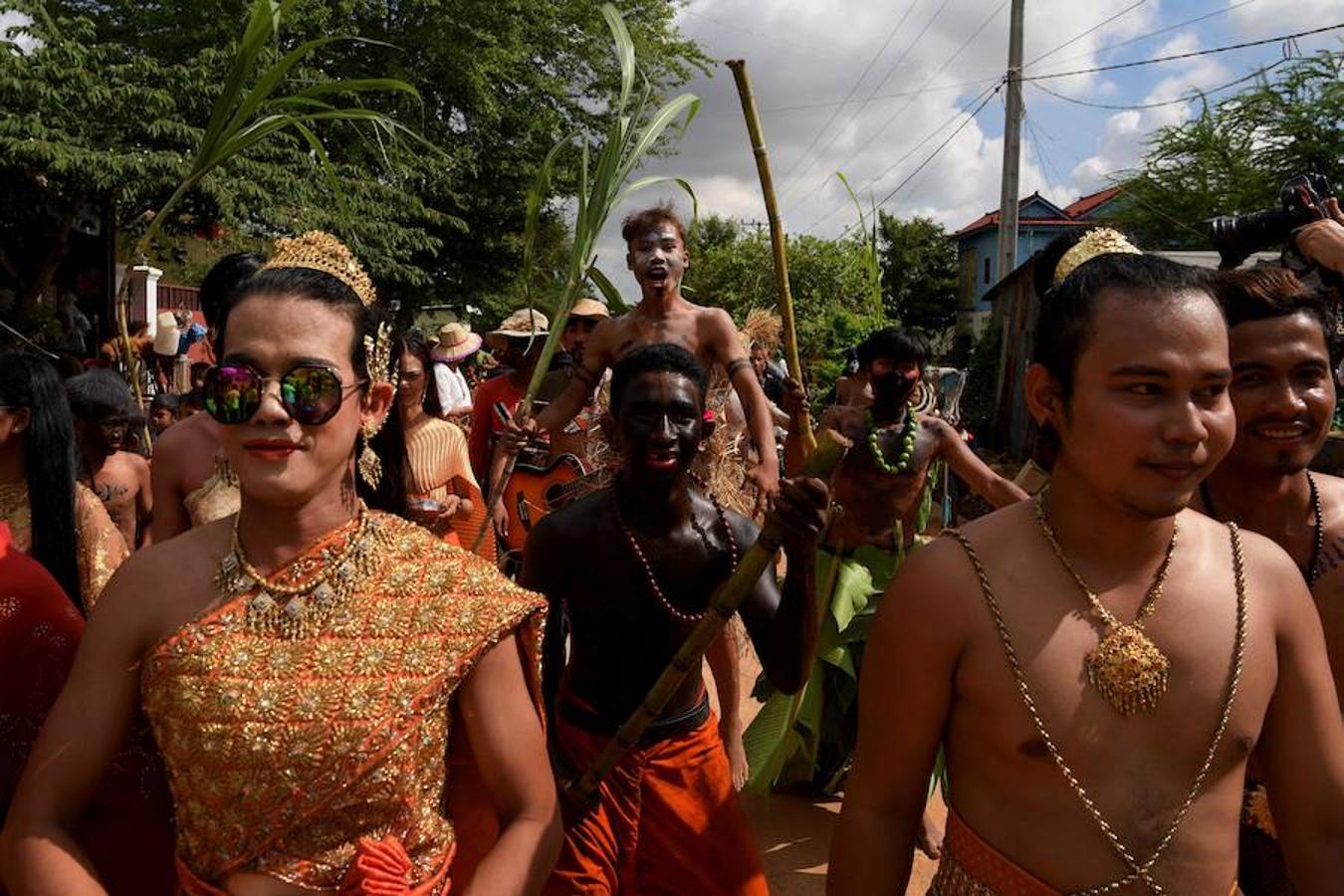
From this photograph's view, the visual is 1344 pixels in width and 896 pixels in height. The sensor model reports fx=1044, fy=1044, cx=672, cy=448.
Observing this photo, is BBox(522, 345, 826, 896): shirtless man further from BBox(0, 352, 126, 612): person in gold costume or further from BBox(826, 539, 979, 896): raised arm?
BBox(0, 352, 126, 612): person in gold costume

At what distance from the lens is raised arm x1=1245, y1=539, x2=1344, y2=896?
1.81 m

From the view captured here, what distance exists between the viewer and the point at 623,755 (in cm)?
285

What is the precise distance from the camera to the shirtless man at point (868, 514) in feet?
15.9

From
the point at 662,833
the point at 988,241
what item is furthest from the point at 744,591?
the point at 988,241

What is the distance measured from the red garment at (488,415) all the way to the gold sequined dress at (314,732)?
405 cm

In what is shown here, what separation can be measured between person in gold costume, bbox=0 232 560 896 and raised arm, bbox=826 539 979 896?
557 mm

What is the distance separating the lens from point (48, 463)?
106 inches

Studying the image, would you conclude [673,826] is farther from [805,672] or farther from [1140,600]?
[1140,600]

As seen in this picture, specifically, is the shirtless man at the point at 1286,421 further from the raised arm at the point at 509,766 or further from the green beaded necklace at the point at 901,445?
the green beaded necklace at the point at 901,445

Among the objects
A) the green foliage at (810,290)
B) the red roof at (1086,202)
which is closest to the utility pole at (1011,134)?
the green foliage at (810,290)

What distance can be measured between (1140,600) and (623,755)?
1.50 m

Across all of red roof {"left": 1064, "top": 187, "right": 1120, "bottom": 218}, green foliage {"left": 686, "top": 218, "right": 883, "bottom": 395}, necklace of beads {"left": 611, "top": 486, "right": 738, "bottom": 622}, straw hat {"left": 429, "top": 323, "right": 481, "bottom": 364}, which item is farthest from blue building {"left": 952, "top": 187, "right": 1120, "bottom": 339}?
necklace of beads {"left": 611, "top": 486, "right": 738, "bottom": 622}

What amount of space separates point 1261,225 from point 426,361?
134 inches

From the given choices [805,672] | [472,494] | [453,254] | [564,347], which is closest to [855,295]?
[453,254]
